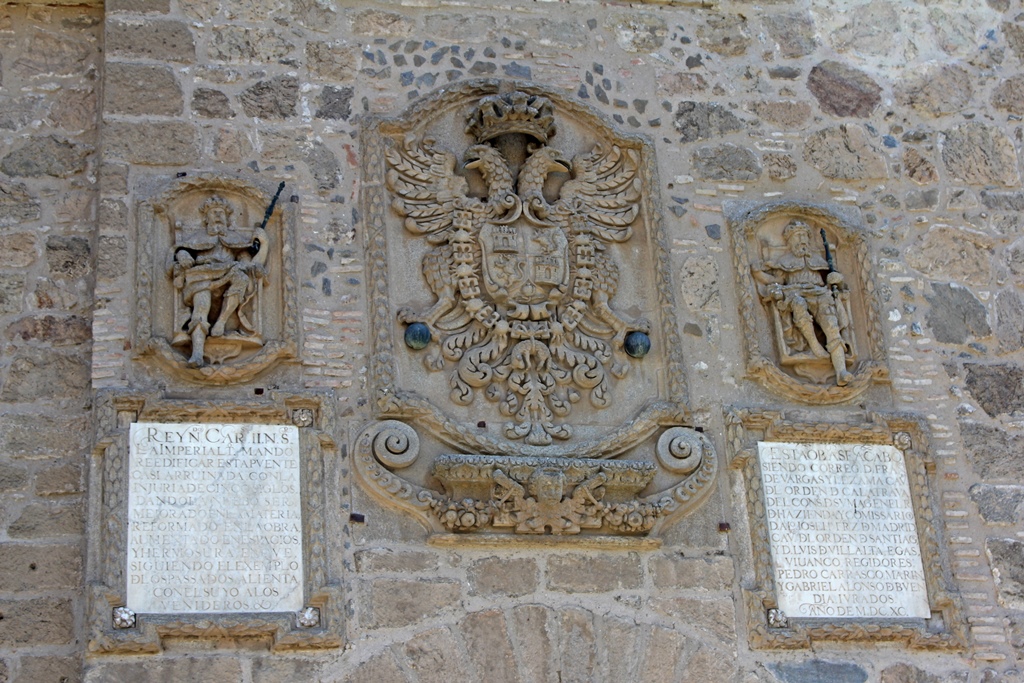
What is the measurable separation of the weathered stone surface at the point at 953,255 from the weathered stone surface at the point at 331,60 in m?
2.74

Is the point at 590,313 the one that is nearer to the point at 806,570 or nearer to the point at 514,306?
the point at 514,306

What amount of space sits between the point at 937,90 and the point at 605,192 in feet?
6.15

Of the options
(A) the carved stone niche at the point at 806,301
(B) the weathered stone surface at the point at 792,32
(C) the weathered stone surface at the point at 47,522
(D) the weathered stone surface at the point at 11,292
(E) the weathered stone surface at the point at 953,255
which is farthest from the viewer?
(B) the weathered stone surface at the point at 792,32

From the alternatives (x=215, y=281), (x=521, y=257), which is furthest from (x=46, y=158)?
(x=521, y=257)

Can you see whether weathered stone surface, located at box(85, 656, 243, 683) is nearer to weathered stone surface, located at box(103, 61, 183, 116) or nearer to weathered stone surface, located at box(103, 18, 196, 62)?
weathered stone surface, located at box(103, 61, 183, 116)

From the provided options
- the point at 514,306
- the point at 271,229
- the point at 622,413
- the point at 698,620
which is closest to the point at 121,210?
the point at 271,229

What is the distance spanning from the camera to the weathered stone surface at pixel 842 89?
26.7ft

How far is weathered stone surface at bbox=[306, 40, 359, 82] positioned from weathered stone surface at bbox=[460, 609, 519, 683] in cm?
263

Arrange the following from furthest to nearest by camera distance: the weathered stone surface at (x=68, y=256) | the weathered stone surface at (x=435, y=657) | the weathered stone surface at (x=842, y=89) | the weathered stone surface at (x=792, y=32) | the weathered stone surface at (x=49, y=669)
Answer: the weathered stone surface at (x=792, y=32) → the weathered stone surface at (x=842, y=89) → the weathered stone surface at (x=68, y=256) → the weathered stone surface at (x=435, y=657) → the weathered stone surface at (x=49, y=669)

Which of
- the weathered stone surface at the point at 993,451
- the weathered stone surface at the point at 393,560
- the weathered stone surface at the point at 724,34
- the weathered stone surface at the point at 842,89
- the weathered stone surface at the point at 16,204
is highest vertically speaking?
the weathered stone surface at the point at 724,34

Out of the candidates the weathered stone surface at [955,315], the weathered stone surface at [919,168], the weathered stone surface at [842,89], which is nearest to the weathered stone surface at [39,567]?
the weathered stone surface at [955,315]

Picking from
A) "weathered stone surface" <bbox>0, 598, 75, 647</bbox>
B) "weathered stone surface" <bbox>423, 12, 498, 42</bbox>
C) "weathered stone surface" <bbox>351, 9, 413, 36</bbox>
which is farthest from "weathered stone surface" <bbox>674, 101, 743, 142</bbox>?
"weathered stone surface" <bbox>0, 598, 75, 647</bbox>

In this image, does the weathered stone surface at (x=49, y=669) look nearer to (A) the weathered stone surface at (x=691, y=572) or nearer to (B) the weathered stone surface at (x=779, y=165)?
(A) the weathered stone surface at (x=691, y=572)

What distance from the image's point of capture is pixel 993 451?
7375 mm
